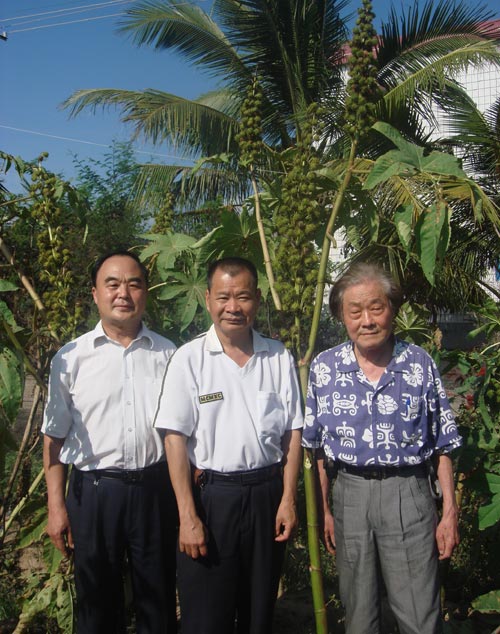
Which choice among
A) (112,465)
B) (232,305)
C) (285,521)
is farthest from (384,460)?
(112,465)

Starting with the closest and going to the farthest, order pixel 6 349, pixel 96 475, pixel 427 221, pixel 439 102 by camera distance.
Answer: pixel 427 221, pixel 6 349, pixel 96 475, pixel 439 102

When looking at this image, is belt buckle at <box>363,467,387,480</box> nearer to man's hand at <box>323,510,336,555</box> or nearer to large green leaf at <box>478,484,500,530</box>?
man's hand at <box>323,510,336,555</box>

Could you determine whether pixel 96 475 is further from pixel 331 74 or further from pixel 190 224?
pixel 331 74

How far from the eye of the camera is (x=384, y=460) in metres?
2.28

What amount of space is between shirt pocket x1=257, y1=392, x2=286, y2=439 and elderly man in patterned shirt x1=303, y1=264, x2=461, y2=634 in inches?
5.9

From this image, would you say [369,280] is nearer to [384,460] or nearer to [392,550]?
[384,460]

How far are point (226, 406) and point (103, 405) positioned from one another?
0.49 m

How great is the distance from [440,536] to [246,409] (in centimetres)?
86

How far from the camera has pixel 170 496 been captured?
2.55m

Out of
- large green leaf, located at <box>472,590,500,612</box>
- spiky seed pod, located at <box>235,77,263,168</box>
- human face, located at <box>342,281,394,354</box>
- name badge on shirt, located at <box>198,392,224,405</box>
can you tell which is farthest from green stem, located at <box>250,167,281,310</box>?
large green leaf, located at <box>472,590,500,612</box>

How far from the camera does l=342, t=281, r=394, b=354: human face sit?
233 cm

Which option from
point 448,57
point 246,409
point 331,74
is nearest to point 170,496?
point 246,409

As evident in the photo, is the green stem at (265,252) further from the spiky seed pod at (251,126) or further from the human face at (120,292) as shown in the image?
the human face at (120,292)

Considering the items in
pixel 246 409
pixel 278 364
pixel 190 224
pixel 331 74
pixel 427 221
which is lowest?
pixel 246 409
